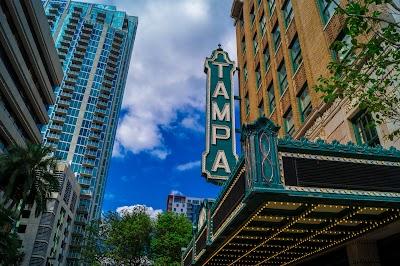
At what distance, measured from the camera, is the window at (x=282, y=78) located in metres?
21.7

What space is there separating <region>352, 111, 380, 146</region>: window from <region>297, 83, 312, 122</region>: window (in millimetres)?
4249

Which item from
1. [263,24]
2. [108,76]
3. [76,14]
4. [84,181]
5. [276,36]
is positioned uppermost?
[76,14]

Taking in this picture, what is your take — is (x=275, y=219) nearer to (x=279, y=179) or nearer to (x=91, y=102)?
(x=279, y=179)

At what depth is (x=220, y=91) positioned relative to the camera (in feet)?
63.8

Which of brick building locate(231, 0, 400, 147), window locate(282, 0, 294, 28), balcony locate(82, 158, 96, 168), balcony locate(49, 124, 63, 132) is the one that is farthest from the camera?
balcony locate(82, 158, 96, 168)

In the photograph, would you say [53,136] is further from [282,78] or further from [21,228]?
[282,78]

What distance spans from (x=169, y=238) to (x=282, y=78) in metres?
31.3

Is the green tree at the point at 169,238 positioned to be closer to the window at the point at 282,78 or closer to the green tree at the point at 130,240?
the green tree at the point at 130,240

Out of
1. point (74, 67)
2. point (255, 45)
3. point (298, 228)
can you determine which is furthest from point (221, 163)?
point (74, 67)

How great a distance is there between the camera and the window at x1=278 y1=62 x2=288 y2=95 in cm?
2173

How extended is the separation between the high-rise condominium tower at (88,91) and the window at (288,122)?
81.8 meters

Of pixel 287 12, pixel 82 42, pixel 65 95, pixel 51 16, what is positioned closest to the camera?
pixel 287 12

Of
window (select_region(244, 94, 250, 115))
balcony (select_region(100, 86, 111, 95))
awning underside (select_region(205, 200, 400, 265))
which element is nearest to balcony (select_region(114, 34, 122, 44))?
balcony (select_region(100, 86, 111, 95))

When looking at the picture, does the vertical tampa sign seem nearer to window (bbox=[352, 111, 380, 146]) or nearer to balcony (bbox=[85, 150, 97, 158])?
window (bbox=[352, 111, 380, 146])
